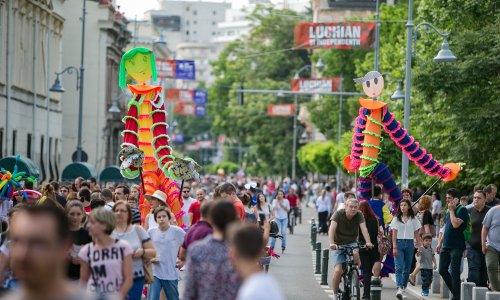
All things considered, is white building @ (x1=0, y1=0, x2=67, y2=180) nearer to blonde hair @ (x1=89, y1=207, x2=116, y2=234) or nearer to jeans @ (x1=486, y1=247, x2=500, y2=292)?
jeans @ (x1=486, y1=247, x2=500, y2=292)

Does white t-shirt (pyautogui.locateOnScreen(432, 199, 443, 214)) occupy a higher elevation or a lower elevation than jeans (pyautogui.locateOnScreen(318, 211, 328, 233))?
higher

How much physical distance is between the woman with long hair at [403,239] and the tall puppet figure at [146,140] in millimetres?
3756

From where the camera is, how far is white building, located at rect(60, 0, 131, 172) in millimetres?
73688

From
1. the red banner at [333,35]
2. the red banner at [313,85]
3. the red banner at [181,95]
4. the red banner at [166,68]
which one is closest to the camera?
the red banner at [333,35]

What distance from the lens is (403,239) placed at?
20.8 meters

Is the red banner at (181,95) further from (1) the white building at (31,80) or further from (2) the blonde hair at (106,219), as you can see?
(2) the blonde hair at (106,219)

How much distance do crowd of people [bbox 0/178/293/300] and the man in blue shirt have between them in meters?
3.71

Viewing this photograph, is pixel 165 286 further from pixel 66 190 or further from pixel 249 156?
pixel 249 156

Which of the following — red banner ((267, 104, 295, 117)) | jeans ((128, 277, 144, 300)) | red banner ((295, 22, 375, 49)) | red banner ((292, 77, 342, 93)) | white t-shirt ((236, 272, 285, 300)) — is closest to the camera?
white t-shirt ((236, 272, 285, 300))

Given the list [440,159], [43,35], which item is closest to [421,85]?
[440,159]

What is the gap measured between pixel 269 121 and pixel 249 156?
1847 centimetres

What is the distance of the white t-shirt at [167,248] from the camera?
1423cm

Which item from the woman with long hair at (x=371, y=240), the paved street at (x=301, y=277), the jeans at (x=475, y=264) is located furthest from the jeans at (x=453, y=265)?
the paved street at (x=301, y=277)

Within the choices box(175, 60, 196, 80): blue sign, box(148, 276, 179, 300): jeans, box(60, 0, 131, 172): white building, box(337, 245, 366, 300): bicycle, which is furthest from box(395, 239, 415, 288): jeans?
box(60, 0, 131, 172): white building
